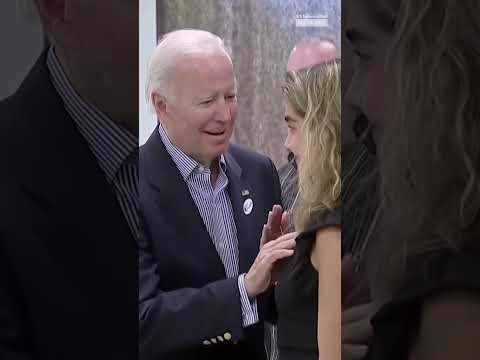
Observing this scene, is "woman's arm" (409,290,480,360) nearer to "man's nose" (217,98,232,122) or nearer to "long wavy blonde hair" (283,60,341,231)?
"long wavy blonde hair" (283,60,341,231)

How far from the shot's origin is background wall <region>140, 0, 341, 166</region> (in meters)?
3.26

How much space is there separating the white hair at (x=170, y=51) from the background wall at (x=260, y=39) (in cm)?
4

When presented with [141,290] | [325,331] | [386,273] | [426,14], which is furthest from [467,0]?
[141,290]

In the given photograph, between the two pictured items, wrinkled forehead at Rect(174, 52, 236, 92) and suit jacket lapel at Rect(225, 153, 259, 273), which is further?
suit jacket lapel at Rect(225, 153, 259, 273)

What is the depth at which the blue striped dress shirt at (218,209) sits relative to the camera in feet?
10.8

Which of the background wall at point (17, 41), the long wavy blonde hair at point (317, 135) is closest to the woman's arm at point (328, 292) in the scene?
the long wavy blonde hair at point (317, 135)

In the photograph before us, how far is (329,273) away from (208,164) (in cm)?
71

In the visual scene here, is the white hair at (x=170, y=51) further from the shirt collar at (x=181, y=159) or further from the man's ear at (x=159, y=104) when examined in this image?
the shirt collar at (x=181, y=159)

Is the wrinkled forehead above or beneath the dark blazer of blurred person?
above

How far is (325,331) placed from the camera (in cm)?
331

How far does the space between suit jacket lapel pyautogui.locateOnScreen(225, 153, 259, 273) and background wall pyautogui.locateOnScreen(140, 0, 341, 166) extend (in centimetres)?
13

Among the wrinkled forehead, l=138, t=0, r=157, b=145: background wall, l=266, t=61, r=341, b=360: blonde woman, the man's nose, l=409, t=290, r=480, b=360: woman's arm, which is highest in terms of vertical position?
l=138, t=0, r=157, b=145: background wall

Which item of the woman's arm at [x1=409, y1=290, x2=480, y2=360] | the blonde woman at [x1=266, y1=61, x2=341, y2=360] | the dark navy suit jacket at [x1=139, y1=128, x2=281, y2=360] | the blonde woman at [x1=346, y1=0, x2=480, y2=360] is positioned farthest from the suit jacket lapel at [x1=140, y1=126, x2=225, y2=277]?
the woman's arm at [x1=409, y1=290, x2=480, y2=360]

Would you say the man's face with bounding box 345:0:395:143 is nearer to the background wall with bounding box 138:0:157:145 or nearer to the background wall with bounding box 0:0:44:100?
Answer: the background wall with bounding box 138:0:157:145
